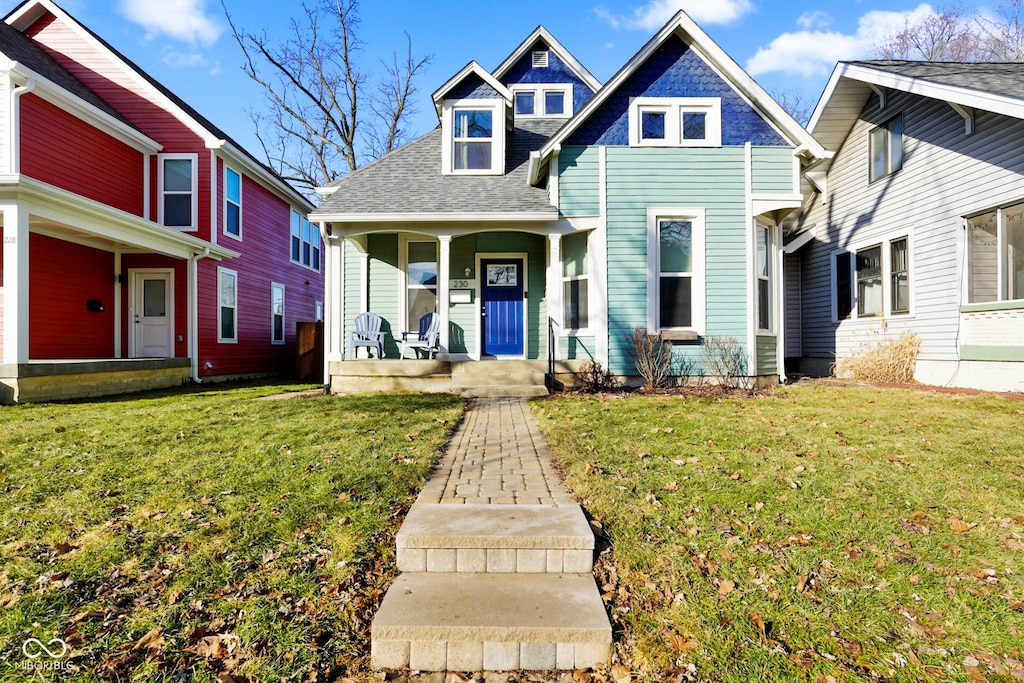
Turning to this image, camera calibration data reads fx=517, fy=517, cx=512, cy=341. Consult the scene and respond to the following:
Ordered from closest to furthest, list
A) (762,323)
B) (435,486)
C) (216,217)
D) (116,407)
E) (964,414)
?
(435,486) < (964,414) < (116,407) < (762,323) < (216,217)

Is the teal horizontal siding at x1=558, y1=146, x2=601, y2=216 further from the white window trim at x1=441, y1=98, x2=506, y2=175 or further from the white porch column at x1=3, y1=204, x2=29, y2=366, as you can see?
the white porch column at x1=3, y1=204, x2=29, y2=366

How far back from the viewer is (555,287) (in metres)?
9.71

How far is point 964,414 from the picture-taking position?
618 cm

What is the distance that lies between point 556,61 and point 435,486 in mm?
12659

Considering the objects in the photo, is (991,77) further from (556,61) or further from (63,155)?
(63,155)

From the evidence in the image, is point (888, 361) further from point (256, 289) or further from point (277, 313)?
point (277, 313)

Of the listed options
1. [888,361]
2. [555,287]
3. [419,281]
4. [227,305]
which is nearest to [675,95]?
[555,287]

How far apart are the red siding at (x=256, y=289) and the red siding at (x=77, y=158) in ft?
6.06

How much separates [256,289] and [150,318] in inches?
132

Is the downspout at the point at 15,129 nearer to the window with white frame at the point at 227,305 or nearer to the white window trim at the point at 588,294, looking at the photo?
the window with white frame at the point at 227,305

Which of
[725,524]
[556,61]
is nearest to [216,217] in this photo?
[556,61]

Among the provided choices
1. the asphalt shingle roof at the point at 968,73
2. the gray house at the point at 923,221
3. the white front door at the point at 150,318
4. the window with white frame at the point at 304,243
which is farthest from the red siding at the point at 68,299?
the asphalt shingle roof at the point at 968,73

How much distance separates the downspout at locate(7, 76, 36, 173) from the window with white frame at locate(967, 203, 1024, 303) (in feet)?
55.1

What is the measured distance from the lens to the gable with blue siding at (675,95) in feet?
31.3
